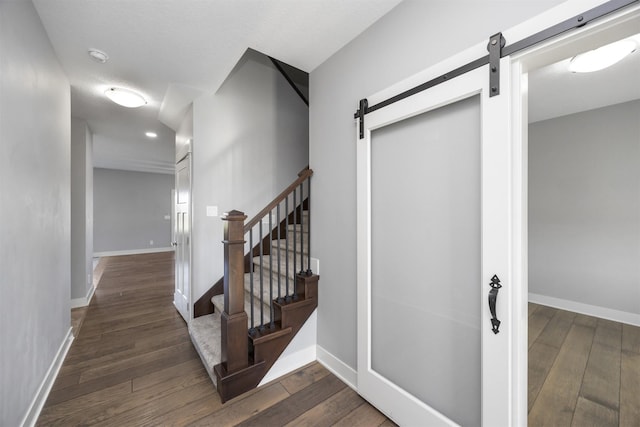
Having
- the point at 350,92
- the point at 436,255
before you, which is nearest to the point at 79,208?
the point at 350,92

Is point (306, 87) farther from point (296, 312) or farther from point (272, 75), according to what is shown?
point (296, 312)

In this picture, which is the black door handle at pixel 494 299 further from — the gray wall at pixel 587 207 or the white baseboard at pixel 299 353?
the gray wall at pixel 587 207

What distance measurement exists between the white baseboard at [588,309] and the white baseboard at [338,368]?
3.29 m

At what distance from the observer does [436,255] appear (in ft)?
4.42

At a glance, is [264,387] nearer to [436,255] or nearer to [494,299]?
[436,255]

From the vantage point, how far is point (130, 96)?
95.9 inches

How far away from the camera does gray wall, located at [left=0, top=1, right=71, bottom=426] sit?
46.8 inches

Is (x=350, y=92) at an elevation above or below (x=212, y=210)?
above

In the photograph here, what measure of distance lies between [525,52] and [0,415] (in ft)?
9.08

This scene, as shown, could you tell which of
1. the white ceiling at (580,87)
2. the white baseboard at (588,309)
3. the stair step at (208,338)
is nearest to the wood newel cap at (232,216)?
the stair step at (208,338)

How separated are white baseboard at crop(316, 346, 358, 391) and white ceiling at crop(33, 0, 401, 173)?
2.43m

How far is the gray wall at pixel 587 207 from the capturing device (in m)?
2.83

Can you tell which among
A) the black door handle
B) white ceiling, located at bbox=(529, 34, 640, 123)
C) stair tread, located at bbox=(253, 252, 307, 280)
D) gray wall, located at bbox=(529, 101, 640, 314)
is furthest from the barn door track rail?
gray wall, located at bbox=(529, 101, 640, 314)

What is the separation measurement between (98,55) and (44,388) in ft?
7.89
